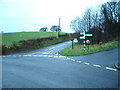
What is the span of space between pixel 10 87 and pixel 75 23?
117ft

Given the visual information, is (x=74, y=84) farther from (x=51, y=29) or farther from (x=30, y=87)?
(x=51, y=29)

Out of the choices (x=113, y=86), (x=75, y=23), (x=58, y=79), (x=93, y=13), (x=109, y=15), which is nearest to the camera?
(x=113, y=86)

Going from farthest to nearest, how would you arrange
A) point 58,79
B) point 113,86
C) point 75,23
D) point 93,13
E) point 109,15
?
point 75,23, point 93,13, point 109,15, point 58,79, point 113,86

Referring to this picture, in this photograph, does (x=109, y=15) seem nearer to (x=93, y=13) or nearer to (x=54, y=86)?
(x=93, y=13)

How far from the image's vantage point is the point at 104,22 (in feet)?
87.9

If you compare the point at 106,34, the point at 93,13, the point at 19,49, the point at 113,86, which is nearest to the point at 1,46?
the point at 19,49

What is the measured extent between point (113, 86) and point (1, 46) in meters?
19.6

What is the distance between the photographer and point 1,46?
846 inches

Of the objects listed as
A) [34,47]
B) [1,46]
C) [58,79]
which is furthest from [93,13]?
[58,79]

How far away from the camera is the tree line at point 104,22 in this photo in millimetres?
23656

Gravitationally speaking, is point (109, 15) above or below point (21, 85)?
above

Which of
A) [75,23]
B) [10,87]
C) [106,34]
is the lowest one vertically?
[10,87]

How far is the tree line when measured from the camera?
2366 cm

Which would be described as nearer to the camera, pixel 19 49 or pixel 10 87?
pixel 10 87
